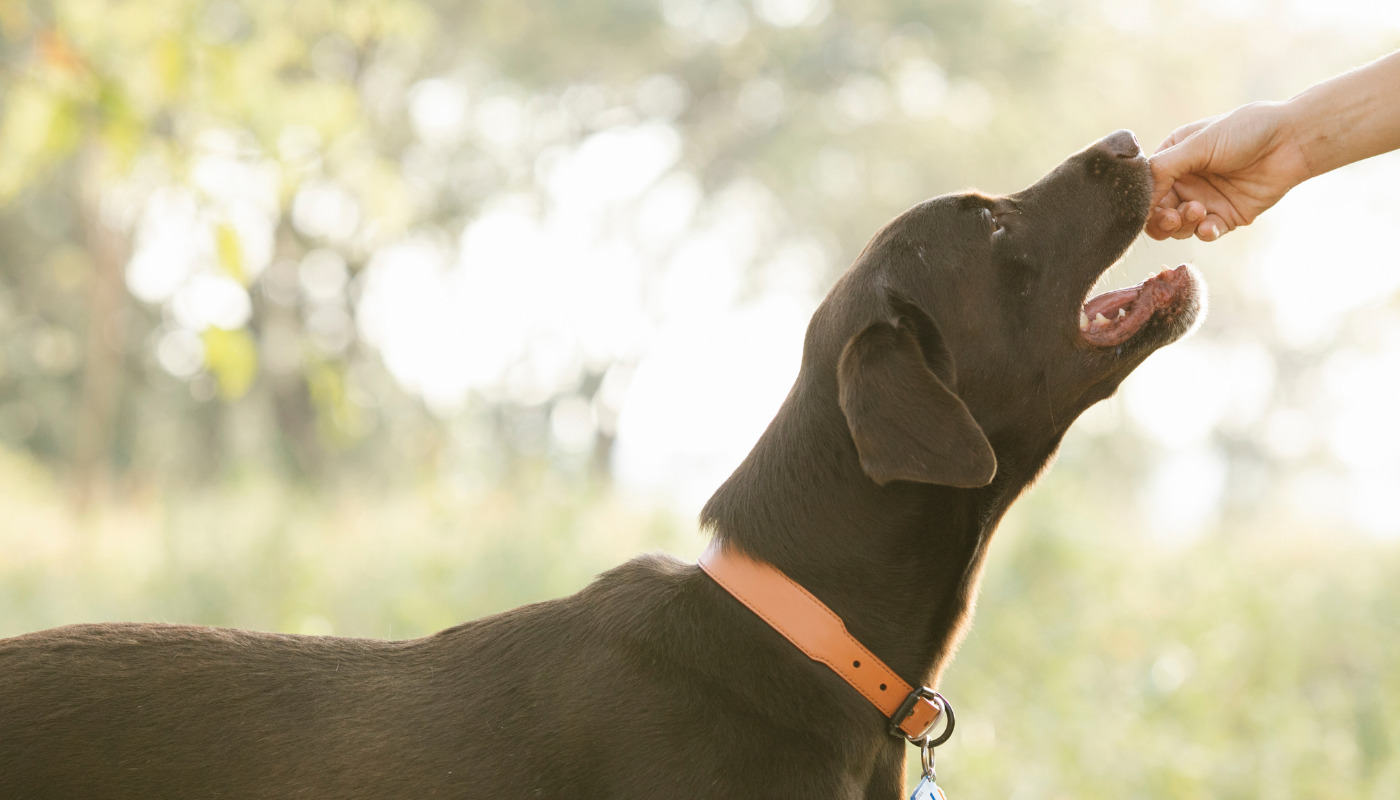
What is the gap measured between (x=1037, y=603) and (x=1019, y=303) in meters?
5.13

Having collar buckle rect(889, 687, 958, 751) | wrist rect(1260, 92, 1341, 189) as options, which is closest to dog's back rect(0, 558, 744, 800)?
collar buckle rect(889, 687, 958, 751)

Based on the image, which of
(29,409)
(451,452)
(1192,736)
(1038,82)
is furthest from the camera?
(29,409)

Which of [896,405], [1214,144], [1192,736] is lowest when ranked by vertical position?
[1192,736]

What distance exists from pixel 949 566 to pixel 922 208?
3.15 feet

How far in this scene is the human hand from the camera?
3.26 m

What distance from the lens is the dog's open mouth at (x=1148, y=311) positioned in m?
2.99

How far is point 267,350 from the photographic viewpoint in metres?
20.2

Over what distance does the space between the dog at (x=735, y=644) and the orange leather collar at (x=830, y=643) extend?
36mm

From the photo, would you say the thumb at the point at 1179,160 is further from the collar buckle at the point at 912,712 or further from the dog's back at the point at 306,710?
the dog's back at the point at 306,710

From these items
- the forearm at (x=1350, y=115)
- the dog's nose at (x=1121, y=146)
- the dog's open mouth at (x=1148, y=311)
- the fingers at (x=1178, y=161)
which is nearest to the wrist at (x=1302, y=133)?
the forearm at (x=1350, y=115)

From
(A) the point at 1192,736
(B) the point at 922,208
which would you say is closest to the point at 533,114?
(A) the point at 1192,736

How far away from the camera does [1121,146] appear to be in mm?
3158

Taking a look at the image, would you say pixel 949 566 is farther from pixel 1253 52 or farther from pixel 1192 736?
pixel 1253 52

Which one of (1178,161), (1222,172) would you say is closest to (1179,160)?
(1178,161)
